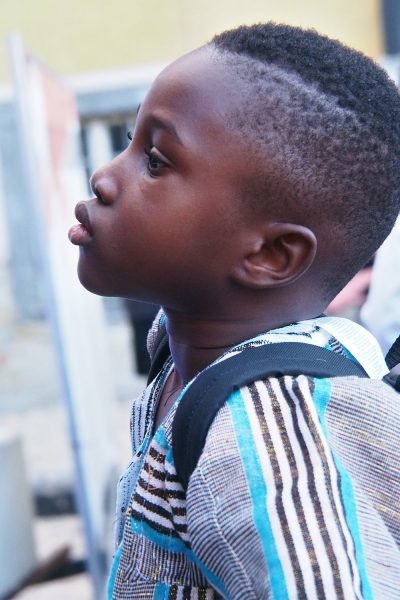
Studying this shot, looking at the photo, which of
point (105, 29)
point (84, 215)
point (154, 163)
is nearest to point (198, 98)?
point (154, 163)

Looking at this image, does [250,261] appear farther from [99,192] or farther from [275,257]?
[99,192]

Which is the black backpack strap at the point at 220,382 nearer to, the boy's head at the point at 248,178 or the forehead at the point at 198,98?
the boy's head at the point at 248,178

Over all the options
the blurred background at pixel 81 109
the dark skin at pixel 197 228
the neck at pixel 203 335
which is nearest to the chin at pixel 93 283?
the dark skin at pixel 197 228

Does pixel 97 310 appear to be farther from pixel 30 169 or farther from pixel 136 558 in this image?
pixel 136 558

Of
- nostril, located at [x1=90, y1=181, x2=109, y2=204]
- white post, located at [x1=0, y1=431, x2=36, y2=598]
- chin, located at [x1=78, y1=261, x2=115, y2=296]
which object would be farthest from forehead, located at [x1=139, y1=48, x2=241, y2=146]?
white post, located at [x1=0, y1=431, x2=36, y2=598]

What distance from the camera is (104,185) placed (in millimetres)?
1170

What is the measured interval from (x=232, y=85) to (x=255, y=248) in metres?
0.21

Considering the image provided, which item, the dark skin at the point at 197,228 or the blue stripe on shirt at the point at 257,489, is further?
the dark skin at the point at 197,228

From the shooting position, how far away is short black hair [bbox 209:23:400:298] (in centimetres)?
111

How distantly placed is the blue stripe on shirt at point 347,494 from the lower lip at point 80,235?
38cm

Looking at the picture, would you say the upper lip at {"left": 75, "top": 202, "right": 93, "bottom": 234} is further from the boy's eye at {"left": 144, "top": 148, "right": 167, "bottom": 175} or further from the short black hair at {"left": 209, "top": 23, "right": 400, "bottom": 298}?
the short black hair at {"left": 209, "top": 23, "right": 400, "bottom": 298}

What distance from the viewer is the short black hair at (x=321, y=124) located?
43.7 inches

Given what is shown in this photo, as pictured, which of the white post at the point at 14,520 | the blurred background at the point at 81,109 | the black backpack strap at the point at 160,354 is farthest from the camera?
the blurred background at the point at 81,109

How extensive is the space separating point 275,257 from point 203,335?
0.49ft
